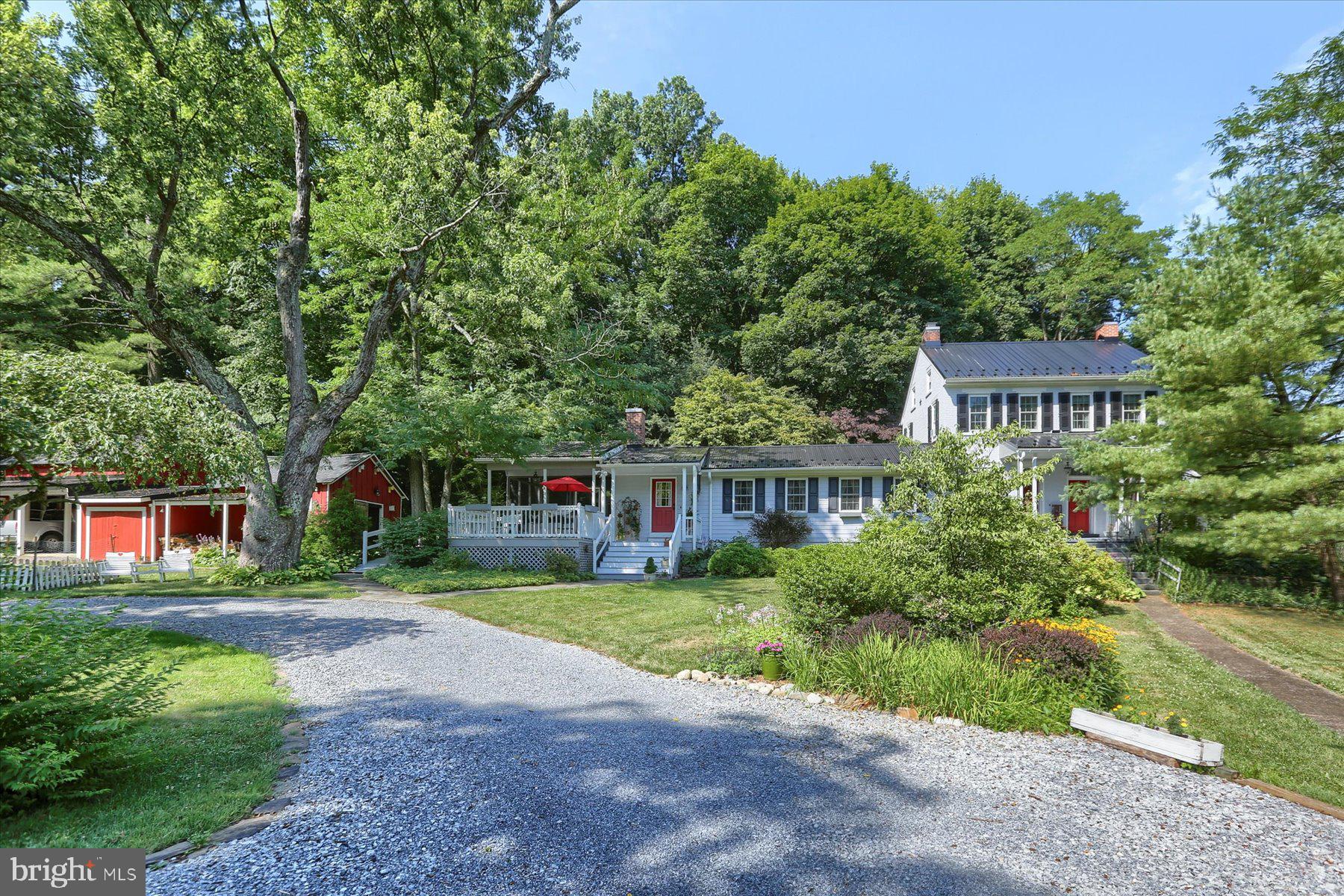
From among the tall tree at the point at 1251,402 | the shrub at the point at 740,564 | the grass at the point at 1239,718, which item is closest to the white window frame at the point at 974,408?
the tall tree at the point at 1251,402

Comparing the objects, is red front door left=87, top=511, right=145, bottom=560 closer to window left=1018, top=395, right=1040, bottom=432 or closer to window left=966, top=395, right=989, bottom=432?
window left=966, top=395, right=989, bottom=432

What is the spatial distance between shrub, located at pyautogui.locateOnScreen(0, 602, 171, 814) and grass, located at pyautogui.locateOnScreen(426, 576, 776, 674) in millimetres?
5049

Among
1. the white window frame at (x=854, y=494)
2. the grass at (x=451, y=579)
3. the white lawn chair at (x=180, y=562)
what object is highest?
the white window frame at (x=854, y=494)

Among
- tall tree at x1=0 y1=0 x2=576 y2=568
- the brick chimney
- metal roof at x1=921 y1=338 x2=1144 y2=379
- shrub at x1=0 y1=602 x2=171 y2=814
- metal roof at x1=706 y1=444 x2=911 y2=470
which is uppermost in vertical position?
tall tree at x1=0 y1=0 x2=576 y2=568

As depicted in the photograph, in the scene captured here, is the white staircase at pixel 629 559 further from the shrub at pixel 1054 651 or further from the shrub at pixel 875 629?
the shrub at pixel 1054 651

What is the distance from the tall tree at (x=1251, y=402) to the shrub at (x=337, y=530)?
20.0 m

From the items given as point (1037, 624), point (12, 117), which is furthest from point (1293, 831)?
point (12, 117)

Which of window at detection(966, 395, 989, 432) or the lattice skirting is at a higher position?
window at detection(966, 395, 989, 432)

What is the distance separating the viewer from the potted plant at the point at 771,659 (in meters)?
7.25

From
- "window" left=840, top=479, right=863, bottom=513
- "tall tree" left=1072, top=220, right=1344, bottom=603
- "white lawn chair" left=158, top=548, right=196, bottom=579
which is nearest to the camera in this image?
"tall tree" left=1072, top=220, right=1344, bottom=603

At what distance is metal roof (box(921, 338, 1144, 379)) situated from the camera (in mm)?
20859

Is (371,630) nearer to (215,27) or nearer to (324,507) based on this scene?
(324,507)

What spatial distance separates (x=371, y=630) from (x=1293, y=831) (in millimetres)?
10363

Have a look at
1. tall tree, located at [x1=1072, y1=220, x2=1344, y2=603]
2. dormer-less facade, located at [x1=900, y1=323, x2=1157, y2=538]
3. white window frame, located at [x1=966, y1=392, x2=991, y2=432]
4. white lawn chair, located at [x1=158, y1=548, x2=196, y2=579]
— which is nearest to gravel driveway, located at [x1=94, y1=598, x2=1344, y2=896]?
tall tree, located at [x1=1072, y1=220, x2=1344, y2=603]
